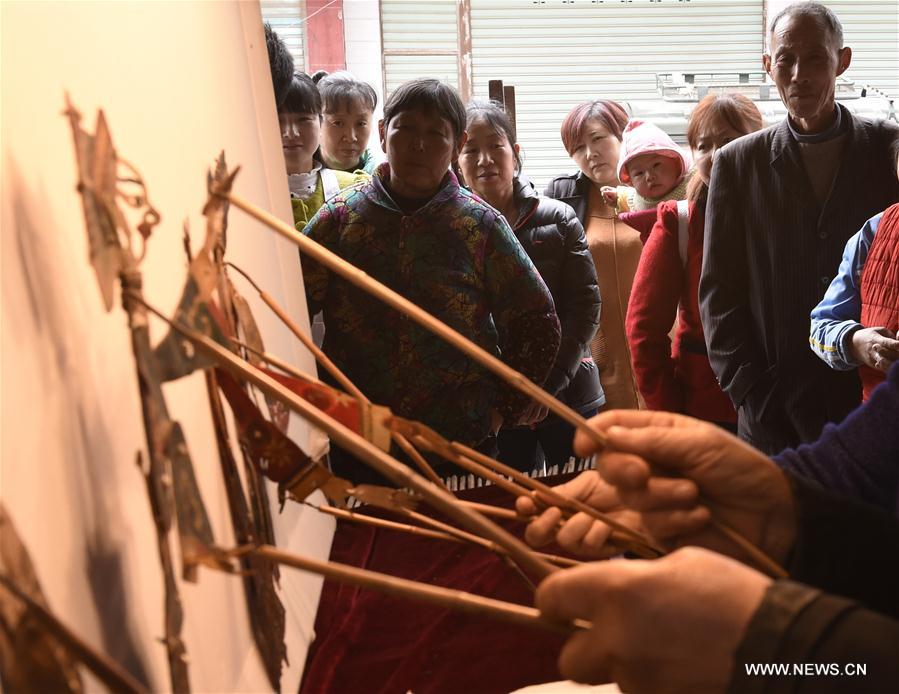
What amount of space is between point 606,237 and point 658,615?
1.88 metres

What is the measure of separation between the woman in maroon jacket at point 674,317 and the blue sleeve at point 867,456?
1052 millimetres

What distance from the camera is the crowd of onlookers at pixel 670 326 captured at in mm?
539

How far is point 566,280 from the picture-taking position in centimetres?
189

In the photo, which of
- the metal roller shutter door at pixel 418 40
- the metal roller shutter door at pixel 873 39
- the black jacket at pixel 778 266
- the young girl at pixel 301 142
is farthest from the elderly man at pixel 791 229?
the metal roller shutter door at pixel 873 39

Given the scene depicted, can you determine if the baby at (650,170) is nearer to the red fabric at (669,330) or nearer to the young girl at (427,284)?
the red fabric at (669,330)

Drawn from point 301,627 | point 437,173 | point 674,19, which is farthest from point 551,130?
point 301,627

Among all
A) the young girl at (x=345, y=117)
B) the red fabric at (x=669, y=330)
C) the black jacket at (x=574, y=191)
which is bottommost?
the red fabric at (x=669, y=330)

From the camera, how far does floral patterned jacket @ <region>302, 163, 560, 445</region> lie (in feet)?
4.70

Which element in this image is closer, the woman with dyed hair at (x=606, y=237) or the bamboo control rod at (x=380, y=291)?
the bamboo control rod at (x=380, y=291)

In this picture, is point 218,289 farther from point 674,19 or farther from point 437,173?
point 674,19

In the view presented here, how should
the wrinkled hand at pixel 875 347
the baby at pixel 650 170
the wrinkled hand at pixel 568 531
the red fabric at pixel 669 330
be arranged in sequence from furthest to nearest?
the baby at pixel 650 170
the red fabric at pixel 669 330
the wrinkled hand at pixel 875 347
the wrinkled hand at pixel 568 531

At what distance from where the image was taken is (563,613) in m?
0.52

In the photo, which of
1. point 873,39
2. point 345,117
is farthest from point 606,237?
point 873,39

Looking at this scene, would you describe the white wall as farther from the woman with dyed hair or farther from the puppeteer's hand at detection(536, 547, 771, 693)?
the woman with dyed hair
